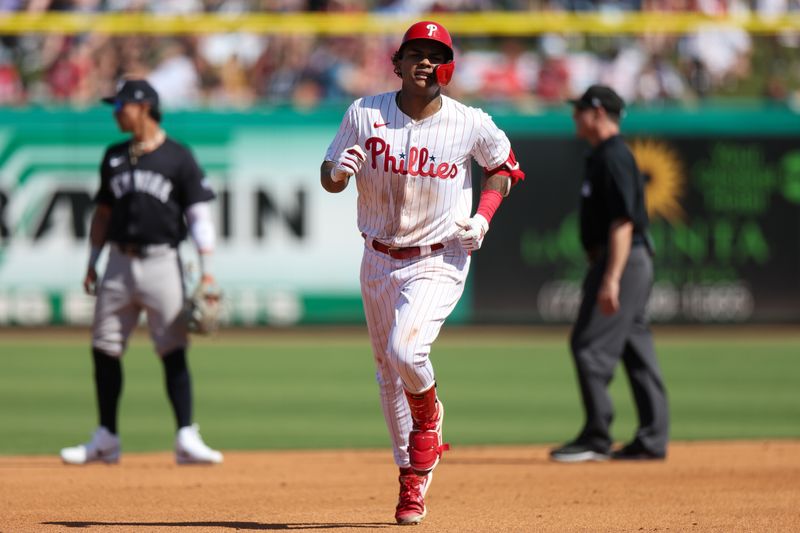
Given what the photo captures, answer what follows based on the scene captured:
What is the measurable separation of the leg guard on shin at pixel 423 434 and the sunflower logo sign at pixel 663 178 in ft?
33.3

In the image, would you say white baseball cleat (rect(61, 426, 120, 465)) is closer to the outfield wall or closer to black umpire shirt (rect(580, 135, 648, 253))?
black umpire shirt (rect(580, 135, 648, 253))

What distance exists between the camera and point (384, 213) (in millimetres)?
5324

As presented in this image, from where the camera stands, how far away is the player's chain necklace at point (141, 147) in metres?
7.38

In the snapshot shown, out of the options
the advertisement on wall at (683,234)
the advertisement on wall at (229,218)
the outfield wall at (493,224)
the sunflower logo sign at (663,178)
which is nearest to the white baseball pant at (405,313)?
the advertisement on wall at (229,218)

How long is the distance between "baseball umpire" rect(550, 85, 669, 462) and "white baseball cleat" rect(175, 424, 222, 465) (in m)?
1.97

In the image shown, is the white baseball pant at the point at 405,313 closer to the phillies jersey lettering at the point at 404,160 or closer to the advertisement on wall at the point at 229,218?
the phillies jersey lettering at the point at 404,160

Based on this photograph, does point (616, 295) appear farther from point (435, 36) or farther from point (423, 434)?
point (435, 36)

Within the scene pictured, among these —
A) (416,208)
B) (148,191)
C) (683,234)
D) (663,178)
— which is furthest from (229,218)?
(416,208)

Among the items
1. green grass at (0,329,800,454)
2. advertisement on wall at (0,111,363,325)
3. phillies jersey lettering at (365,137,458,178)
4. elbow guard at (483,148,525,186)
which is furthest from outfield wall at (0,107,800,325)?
phillies jersey lettering at (365,137,458,178)

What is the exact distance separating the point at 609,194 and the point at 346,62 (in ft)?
28.6

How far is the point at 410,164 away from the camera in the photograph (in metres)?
5.25

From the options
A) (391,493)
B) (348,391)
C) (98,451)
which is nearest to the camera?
(391,493)

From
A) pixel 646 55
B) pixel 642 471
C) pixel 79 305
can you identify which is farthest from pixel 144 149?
pixel 646 55

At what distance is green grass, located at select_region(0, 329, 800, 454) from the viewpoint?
8.94m
